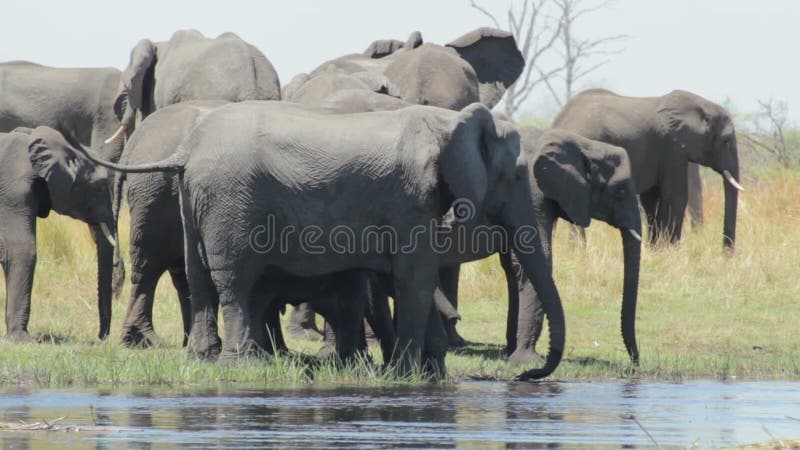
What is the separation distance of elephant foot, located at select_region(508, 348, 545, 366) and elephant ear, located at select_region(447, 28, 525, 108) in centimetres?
792

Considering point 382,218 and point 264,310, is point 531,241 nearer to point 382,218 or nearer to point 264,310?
point 382,218

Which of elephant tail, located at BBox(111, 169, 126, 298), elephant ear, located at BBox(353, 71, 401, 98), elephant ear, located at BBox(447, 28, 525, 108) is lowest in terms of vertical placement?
elephant tail, located at BBox(111, 169, 126, 298)

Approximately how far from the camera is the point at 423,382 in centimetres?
1237

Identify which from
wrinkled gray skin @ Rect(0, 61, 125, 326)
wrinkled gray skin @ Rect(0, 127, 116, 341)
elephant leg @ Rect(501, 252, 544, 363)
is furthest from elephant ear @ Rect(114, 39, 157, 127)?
elephant leg @ Rect(501, 252, 544, 363)

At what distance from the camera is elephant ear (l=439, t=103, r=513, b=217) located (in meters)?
12.3

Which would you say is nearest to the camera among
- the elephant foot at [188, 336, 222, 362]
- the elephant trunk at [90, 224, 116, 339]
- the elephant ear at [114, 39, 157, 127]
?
the elephant foot at [188, 336, 222, 362]

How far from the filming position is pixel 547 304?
41.9 ft

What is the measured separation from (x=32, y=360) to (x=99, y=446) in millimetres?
3779

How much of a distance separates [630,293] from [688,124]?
Answer: 31.3 ft

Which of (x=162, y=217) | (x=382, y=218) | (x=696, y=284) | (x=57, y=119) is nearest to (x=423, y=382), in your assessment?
(x=382, y=218)

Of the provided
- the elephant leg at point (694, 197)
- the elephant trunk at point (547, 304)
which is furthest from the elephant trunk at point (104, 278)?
the elephant leg at point (694, 197)

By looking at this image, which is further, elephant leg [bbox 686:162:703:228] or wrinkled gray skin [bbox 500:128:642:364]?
elephant leg [bbox 686:162:703:228]

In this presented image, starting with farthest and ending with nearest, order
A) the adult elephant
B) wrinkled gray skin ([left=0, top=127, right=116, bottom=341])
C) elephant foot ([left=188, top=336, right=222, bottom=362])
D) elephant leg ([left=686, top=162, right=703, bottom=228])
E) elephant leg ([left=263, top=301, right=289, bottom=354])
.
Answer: elephant leg ([left=686, top=162, right=703, bottom=228]), the adult elephant, wrinkled gray skin ([left=0, top=127, right=116, bottom=341]), elephant leg ([left=263, top=301, right=289, bottom=354]), elephant foot ([left=188, top=336, right=222, bottom=362])

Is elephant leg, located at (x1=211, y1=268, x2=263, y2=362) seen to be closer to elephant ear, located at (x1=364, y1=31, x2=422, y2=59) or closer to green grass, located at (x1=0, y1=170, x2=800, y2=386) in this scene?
green grass, located at (x1=0, y1=170, x2=800, y2=386)
